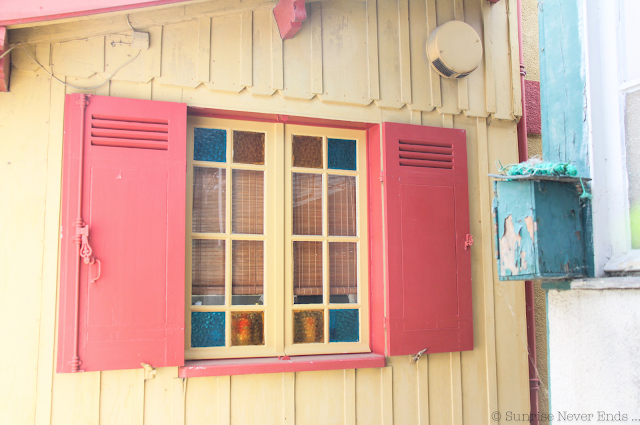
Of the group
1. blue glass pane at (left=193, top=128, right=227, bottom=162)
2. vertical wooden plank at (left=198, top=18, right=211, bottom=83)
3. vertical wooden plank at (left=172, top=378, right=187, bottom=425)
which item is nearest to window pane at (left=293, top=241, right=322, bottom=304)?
blue glass pane at (left=193, top=128, right=227, bottom=162)

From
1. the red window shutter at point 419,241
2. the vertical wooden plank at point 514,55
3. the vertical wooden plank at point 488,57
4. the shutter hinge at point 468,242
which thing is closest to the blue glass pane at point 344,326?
the red window shutter at point 419,241

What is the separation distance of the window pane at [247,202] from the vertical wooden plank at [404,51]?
122 cm

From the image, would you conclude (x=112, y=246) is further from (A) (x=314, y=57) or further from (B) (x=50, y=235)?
(A) (x=314, y=57)

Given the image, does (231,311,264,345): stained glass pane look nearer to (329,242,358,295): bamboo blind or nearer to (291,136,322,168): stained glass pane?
(329,242,358,295): bamboo blind

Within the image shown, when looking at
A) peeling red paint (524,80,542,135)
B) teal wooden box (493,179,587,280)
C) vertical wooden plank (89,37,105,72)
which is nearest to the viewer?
teal wooden box (493,179,587,280)

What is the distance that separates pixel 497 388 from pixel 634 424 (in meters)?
1.98

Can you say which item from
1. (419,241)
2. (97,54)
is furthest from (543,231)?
(97,54)

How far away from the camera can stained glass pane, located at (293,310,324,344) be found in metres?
3.58

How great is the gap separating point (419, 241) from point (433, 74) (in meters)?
1.27

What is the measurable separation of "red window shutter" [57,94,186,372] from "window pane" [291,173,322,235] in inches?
32.0

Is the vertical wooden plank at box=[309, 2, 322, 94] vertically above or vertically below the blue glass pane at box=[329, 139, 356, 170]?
above

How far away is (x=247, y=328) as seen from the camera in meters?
3.47

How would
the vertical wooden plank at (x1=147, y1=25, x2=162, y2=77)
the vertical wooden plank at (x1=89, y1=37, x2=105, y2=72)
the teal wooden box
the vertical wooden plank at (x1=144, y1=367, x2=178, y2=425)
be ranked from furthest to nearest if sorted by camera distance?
the vertical wooden plank at (x1=147, y1=25, x2=162, y2=77), the vertical wooden plank at (x1=89, y1=37, x2=105, y2=72), the vertical wooden plank at (x1=144, y1=367, x2=178, y2=425), the teal wooden box

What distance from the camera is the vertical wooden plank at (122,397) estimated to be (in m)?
3.05
